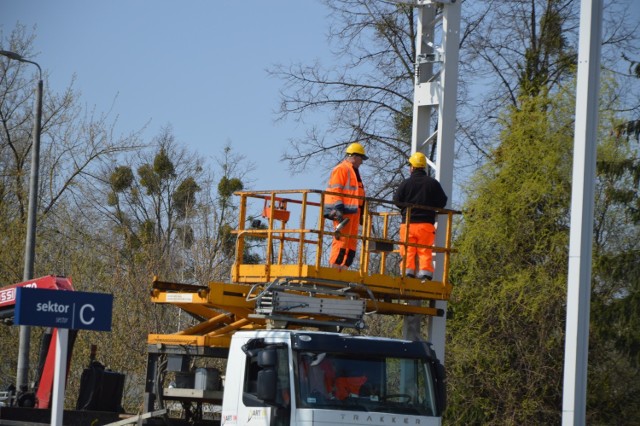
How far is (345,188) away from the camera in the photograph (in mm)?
14203

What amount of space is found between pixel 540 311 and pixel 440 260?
222 inches

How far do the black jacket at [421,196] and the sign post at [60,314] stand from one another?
468cm

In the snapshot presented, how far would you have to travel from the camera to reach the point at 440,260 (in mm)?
15766

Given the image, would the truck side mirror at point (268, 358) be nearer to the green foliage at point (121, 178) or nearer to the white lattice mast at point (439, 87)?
the white lattice mast at point (439, 87)

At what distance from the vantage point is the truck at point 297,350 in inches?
443

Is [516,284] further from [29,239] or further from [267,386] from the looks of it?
[267,386]

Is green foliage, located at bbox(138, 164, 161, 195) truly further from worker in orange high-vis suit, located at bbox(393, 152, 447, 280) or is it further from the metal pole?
worker in orange high-vis suit, located at bbox(393, 152, 447, 280)

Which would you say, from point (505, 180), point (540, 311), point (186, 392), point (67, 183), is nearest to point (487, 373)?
point (540, 311)

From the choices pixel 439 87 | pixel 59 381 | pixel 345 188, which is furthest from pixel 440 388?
pixel 439 87

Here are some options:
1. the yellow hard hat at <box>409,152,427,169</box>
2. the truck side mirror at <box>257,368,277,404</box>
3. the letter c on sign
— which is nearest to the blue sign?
the letter c on sign

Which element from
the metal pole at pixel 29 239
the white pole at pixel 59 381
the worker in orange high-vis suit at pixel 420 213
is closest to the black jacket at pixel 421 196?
the worker in orange high-vis suit at pixel 420 213

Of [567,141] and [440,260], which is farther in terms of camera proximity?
[567,141]

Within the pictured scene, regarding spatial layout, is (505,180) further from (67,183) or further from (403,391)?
(67,183)

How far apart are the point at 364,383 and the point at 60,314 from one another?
318 cm
